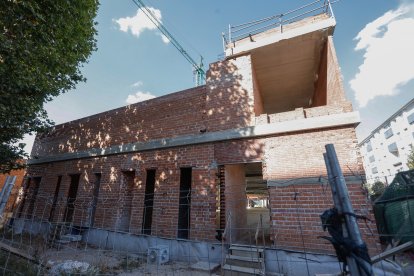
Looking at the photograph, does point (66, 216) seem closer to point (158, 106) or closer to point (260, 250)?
point (158, 106)

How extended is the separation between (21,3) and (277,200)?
880 cm

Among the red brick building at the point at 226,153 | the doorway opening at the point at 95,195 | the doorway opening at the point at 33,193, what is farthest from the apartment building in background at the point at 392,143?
the doorway opening at the point at 33,193

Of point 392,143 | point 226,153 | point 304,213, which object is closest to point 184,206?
point 226,153

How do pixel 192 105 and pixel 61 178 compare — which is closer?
pixel 192 105

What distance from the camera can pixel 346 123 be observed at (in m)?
5.93

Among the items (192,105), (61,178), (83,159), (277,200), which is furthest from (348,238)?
(61,178)

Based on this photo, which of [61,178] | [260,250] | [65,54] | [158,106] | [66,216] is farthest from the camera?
[61,178]

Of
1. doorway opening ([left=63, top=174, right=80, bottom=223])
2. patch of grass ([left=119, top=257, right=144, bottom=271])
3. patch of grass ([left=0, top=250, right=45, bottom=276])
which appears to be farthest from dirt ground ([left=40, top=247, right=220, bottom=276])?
doorway opening ([left=63, top=174, right=80, bottom=223])

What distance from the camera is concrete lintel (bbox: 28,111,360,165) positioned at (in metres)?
6.06

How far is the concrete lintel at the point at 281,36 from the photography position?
7.19 m

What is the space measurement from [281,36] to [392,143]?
42.5m

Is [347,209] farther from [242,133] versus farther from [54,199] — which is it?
[54,199]

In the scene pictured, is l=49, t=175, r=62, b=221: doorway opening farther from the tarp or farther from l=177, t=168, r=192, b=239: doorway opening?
the tarp

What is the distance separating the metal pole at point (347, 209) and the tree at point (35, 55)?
7791 millimetres
